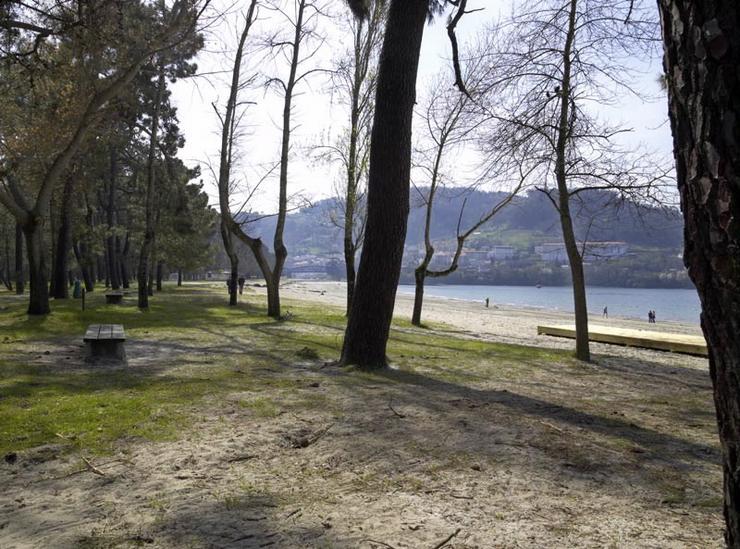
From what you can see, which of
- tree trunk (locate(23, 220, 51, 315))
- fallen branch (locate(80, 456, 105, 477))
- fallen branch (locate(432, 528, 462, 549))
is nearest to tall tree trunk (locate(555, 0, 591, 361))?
fallen branch (locate(432, 528, 462, 549))

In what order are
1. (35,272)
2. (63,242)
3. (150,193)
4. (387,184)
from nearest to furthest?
(387,184) < (35,272) < (150,193) < (63,242)

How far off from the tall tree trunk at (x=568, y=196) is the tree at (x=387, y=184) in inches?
147

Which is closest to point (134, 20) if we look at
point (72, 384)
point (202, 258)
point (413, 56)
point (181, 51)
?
point (181, 51)

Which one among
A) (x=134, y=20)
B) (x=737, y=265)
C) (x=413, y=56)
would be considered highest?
(x=134, y=20)

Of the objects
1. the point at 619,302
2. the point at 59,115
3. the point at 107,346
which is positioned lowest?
the point at 619,302

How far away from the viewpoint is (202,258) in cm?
4162

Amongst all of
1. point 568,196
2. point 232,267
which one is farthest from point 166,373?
point 232,267

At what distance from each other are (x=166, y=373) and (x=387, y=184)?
368 centimetres

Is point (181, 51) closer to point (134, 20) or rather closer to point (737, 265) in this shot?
point (134, 20)

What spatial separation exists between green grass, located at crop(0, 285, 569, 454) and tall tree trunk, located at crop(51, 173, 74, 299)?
280 inches

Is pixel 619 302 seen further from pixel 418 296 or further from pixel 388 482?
pixel 388 482

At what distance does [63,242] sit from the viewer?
20.0m

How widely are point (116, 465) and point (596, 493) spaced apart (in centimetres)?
296

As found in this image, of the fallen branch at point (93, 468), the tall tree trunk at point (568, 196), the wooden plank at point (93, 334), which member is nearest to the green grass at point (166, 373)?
the fallen branch at point (93, 468)
